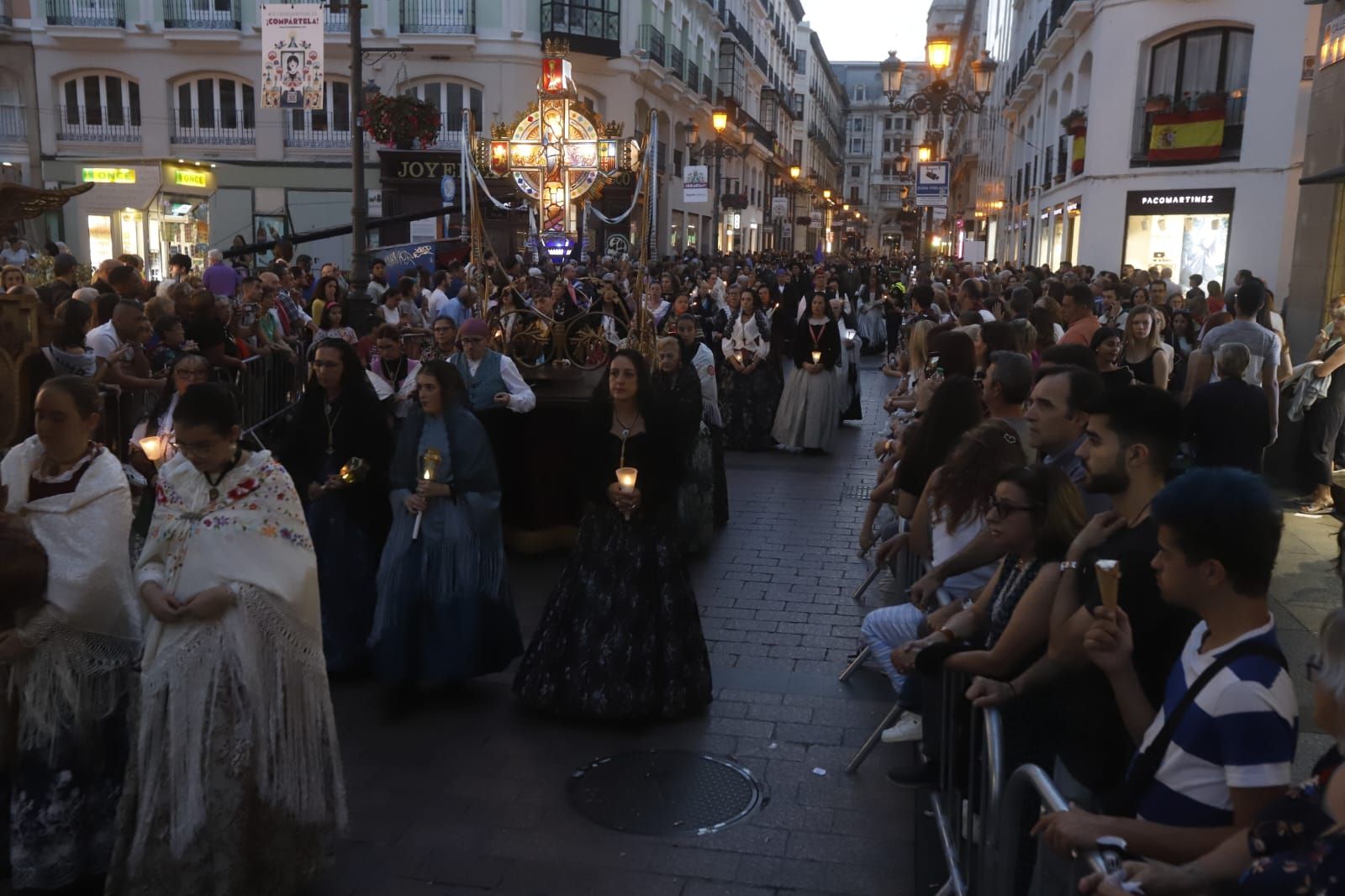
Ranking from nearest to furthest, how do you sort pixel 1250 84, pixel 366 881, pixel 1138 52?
pixel 366 881, pixel 1250 84, pixel 1138 52

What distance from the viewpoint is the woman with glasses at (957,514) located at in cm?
464

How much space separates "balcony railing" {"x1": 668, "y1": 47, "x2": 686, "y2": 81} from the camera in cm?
3661

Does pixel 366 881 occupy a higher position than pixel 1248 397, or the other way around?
pixel 1248 397

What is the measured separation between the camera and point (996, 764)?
326 cm

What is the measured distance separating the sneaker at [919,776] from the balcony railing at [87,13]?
32.3 m

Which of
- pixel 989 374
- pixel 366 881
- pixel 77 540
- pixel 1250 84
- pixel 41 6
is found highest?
pixel 41 6

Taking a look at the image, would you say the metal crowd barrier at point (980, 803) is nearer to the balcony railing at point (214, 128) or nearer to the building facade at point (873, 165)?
the balcony railing at point (214, 128)

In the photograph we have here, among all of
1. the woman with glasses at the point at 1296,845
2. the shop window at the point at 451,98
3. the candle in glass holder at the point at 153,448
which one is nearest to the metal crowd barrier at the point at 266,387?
the candle in glass holder at the point at 153,448

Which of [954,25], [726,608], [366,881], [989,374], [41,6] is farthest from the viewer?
[954,25]

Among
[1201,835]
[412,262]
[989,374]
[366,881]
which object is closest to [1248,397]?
[989,374]

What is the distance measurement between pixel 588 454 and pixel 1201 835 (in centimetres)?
364

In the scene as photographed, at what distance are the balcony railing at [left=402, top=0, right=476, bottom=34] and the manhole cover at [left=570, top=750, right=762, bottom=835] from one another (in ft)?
91.5

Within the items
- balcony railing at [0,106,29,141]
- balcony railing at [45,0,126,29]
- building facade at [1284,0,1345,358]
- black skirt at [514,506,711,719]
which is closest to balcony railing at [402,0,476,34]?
balcony railing at [45,0,126,29]

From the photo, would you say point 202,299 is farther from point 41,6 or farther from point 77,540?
point 41,6
